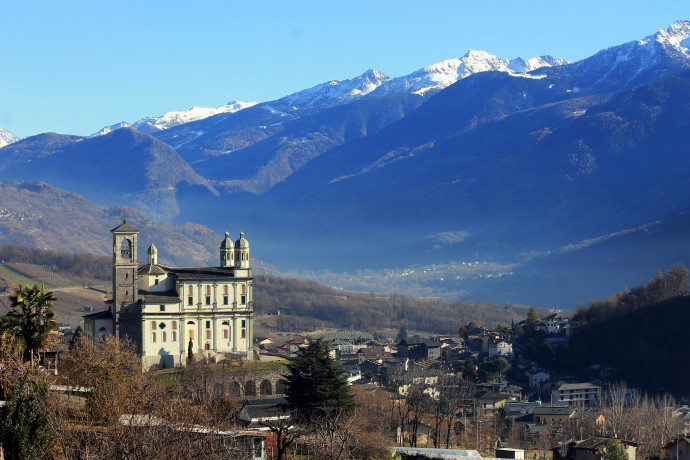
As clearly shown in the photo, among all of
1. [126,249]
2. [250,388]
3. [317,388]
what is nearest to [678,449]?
[317,388]

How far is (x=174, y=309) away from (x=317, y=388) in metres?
32.5

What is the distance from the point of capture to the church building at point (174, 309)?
9150 centimetres

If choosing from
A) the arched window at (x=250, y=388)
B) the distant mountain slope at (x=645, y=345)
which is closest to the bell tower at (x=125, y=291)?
the arched window at (x=250, y=388)

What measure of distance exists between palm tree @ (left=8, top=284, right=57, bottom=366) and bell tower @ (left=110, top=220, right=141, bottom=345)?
110 feet

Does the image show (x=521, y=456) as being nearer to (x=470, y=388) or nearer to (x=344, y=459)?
(x=344, y=459)

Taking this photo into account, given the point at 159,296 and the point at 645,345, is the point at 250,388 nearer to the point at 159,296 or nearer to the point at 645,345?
the point at 159,296

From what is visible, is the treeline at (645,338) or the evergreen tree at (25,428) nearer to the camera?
the evergreen tree at (25,428)

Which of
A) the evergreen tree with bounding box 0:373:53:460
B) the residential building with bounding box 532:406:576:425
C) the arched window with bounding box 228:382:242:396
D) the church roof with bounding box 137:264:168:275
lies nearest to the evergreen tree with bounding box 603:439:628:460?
the evergreen tree with bounding box 0:373:53:460

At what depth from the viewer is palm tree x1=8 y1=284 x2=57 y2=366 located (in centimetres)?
5472

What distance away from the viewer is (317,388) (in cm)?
6306

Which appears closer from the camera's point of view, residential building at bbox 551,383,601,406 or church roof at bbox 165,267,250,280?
church roof at bbox 165,267,250,280

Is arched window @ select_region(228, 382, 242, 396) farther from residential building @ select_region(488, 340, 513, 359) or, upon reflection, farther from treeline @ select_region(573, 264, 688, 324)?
treeline @ select_region(573, 264, 688, 324)

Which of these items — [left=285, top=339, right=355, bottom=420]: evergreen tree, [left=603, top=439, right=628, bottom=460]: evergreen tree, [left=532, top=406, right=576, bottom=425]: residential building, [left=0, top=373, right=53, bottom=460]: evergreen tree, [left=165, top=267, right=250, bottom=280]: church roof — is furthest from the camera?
[left=532, top=406, right=576, bottom=425]: residential building

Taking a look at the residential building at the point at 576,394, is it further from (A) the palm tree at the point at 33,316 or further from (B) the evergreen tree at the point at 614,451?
(A) the palm tree at the point at 33,316
